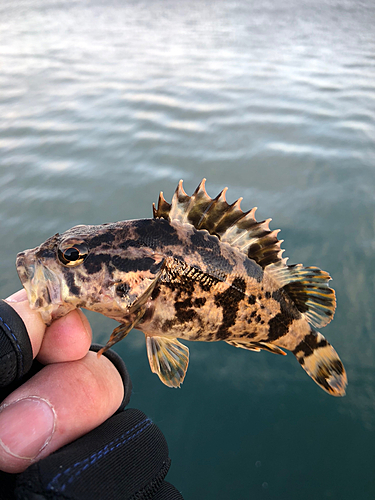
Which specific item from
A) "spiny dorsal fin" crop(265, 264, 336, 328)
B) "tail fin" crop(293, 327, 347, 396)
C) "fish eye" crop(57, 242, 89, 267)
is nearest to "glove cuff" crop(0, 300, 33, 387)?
"fish eye" crop(57, 242, 89, 267)

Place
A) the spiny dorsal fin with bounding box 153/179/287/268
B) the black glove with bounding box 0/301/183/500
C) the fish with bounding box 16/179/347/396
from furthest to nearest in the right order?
1. the spiny dorsal fin with bounding box 153/179/287/268
2. the fish with bounding box 16/179/347/396
3. the black glove with bounding box 0/301/183/500

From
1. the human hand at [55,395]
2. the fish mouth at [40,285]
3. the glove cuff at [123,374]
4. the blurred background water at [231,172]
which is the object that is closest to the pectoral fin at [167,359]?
the glove cuff at [123,374]

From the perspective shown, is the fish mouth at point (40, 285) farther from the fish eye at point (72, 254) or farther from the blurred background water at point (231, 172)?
the blurred background water at point (231, 172)

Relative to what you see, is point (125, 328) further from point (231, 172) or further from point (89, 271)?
point (231, 172)

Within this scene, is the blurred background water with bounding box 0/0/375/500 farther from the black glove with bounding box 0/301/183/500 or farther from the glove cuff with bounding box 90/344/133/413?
the black glove with bounding box 0/301/183/500

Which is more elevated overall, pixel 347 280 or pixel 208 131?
pixel 208 131

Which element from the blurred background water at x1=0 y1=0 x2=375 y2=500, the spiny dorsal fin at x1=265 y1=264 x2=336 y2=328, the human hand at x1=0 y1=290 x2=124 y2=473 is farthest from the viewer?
the blurred background water at x1=0 y1=0 x2=375 y2=500

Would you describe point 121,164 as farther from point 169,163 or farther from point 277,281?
point 277,281

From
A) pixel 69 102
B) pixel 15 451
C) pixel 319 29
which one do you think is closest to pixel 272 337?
pixel 15 451
